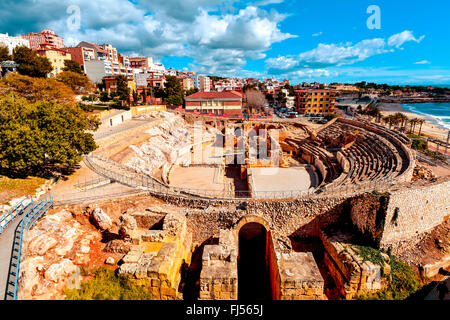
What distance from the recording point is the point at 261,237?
16.7 m

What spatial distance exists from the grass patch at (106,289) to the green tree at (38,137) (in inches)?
347

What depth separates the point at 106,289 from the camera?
9227 millimetres

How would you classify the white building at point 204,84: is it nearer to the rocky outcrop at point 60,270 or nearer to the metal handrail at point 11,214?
the metal handrail at point 11,214

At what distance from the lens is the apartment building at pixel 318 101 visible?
202 feet

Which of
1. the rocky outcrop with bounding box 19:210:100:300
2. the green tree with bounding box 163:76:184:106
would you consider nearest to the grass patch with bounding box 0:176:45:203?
the rocky outcrop with bounding box 19:210:100:300

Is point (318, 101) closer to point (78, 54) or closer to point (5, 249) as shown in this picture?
point (5, 249)

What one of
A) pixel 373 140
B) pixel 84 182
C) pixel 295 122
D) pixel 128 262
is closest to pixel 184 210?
pixel 128 262

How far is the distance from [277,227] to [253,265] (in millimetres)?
2789

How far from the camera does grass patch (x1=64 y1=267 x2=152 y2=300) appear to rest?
8.76 m

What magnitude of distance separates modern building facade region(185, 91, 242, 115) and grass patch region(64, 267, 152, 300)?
44987 mm

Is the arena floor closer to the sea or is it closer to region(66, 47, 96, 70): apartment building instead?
the sea

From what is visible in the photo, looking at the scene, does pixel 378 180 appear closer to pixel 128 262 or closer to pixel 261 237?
pixel 261 237

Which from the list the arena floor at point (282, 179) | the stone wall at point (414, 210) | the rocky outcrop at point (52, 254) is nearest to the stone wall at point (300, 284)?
the stone wall at point (414, 210)

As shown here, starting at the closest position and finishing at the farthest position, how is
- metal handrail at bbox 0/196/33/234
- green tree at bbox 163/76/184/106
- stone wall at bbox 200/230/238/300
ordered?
stone wall at bbox 200/230/238/300 → metal handrail at bbox 0/196/33/234 → green tree at bbox 163/76/184/106
